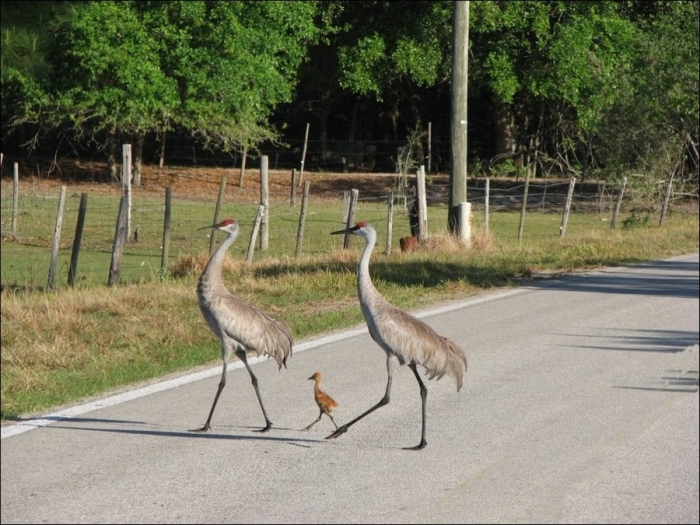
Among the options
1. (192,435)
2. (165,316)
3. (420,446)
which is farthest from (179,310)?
(420,446)

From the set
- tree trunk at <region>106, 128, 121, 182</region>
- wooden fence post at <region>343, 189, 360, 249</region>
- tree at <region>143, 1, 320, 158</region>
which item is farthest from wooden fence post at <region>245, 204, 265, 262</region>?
tree trunk at <region>106, 128, 121, 182</region>

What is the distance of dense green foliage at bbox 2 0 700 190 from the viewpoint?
97.9ft

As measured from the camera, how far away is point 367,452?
5.54 metres

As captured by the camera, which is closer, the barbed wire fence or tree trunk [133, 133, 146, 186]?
the barbed wire fence

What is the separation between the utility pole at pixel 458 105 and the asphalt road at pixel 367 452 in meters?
1.18

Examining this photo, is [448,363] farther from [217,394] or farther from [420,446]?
[420,446]

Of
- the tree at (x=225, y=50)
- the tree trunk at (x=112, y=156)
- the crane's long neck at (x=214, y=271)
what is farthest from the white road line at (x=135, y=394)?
the tree trunk at (x=112, y=156)

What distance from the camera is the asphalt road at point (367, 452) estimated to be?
15.1ft

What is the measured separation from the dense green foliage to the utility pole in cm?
2086

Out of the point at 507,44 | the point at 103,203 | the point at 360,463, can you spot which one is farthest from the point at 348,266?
the point at 507,44

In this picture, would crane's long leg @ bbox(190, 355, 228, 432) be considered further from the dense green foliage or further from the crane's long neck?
the dense green foliage

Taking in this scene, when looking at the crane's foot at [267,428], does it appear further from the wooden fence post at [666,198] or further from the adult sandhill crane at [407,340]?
the wooden fence post at [666,198]

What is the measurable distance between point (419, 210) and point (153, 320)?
7.18 ft

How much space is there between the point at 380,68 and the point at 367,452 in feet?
103
